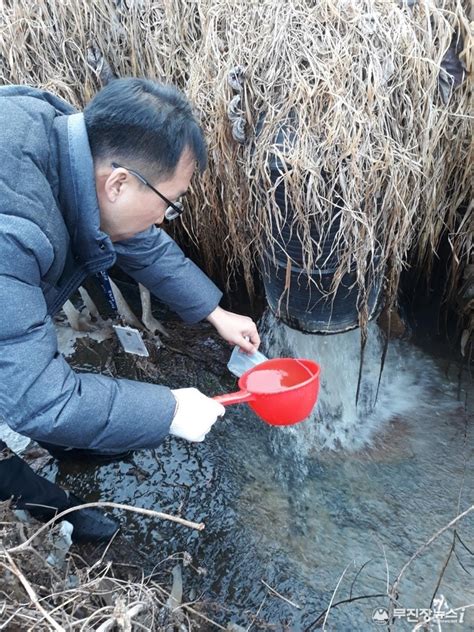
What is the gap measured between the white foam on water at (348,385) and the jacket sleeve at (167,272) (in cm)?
87

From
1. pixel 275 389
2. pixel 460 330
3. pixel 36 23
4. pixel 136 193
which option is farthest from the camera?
pixel 460 330

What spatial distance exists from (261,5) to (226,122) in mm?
564

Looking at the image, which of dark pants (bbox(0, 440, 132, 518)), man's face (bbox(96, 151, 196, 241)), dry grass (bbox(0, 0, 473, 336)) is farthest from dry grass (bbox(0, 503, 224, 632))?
dry grass (bbox(0, 0, 473, 336))

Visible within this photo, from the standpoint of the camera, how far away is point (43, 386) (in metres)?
1.36

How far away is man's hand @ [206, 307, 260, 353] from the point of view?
2.10 m

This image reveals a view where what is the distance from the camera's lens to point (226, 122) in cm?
248

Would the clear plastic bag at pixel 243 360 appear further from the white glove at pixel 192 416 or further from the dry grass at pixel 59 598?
the dry grass at pixel 59 598

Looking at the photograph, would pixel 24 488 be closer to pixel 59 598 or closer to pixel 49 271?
pixel 59 598

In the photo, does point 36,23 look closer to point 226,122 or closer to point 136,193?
point 226,122

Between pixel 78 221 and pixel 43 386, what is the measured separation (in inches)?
18.8

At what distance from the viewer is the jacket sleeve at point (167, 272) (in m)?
2.01

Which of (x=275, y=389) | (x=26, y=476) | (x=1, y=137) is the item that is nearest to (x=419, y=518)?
(x=275, y=389)

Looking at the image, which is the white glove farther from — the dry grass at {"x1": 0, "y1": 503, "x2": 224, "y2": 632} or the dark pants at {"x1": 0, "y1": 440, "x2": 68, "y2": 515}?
the dark pants at {"x1": 0, "y1": 440, "x2": 68, "y2": 515}

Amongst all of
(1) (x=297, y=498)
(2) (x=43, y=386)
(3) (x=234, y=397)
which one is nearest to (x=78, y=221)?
(2) (x=43, y=386)
